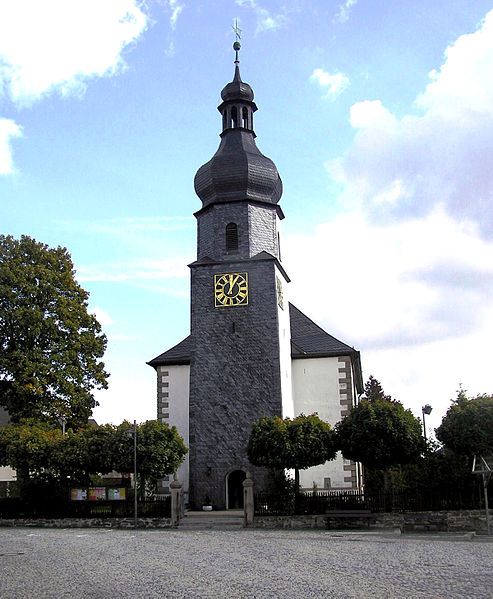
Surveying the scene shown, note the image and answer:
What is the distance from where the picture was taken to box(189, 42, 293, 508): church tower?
1294 inches

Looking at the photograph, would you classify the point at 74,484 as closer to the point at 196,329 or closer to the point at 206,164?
the point at 196,329

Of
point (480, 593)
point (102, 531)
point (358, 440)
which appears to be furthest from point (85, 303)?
point (480, 593)

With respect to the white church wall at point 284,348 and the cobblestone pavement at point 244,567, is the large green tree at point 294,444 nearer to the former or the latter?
the white church wall at point 284,348

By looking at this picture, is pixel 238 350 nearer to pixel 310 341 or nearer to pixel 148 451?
pixel 310 341

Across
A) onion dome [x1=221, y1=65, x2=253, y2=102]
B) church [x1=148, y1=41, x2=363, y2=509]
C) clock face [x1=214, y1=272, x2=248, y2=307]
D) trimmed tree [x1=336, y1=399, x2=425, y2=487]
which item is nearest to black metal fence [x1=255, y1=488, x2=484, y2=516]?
trimmed tree [x1=336, y1=399, x2=425, y2=487]

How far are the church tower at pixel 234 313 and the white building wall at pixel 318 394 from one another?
106 cm

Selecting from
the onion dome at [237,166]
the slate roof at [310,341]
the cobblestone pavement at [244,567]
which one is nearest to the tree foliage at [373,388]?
the slate roof at [310,341]

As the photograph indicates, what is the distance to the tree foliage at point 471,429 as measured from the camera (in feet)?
87.4

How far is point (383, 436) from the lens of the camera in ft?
87.9

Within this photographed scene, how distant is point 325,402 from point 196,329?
276 inches

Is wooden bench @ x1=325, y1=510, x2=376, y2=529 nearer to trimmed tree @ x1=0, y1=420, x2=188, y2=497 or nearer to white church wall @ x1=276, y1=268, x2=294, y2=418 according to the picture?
trimmed tree @ x1=0, y1=420, x2=188, y2=497

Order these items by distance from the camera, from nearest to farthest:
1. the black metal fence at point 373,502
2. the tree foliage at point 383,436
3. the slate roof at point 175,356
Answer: the black metal fence at point 373,502 → the tree foliage at point 383,436 → the slate roof at point 175,356

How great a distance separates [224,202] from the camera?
35.0 meters

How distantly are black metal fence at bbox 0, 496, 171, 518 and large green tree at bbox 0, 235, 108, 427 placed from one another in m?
3.76
